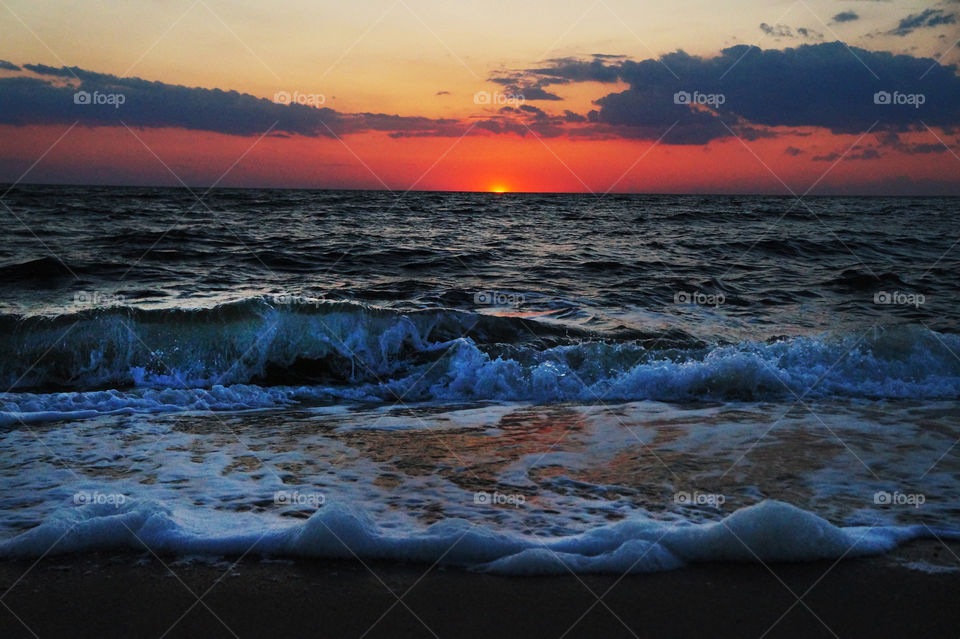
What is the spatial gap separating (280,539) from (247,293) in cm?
841

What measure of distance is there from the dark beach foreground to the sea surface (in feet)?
0.47

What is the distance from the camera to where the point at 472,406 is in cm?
687

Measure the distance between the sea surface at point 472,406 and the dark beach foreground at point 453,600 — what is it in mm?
143

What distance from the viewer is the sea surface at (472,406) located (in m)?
3.52

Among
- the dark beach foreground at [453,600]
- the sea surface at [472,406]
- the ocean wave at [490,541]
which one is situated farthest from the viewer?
the sea surface at [472,406]

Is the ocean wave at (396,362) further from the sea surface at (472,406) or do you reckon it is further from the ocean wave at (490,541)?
the ocean wave at (490,541)

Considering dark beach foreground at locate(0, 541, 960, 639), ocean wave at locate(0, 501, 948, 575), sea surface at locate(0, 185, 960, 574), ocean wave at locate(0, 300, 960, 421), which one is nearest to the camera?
dark beach foreground at locate(0, 541, 960, 639)

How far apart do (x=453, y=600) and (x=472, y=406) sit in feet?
12.9

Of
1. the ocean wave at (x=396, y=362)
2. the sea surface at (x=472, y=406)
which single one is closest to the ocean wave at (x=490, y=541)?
the sea surface at (x=472, y=406)

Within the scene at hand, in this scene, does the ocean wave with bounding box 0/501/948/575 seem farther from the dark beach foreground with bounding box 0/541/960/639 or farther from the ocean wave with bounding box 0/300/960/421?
the ocean wave with bounding box 0/300/960/421

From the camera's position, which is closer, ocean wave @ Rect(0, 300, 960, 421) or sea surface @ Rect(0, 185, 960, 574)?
sea surface @ Rect(0, 185, 960, 574)

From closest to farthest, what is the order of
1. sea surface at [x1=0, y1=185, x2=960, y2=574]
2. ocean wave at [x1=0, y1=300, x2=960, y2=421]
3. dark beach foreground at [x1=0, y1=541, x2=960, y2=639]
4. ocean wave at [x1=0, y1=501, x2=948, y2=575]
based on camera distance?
dark beach foreground at [x1=0, y1=541, x2=960, y2=639]
ocean wave at [x1=0, y1=501, x2=948, y2=575]
sea surface at [x1=0, y1=185, x2=960, y2=574]
ocean wave at [x1=0, y1=300, x2=960, y2=421]

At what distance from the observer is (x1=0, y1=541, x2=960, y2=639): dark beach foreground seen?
2.74 metres

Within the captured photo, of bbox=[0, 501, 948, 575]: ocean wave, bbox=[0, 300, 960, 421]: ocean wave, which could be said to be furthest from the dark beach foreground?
bbox=[0, 300, 960, 421]: ocean wave
